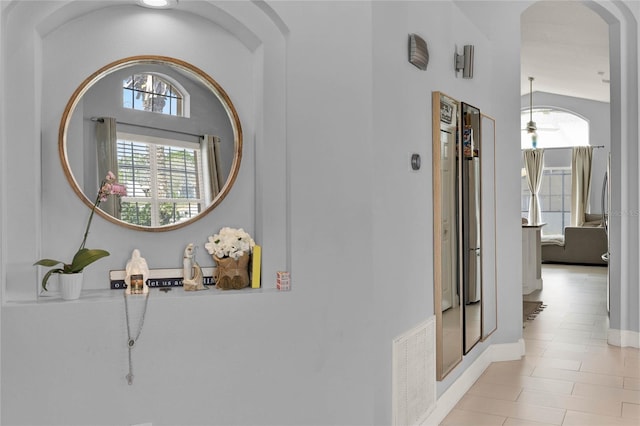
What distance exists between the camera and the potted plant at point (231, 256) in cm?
247

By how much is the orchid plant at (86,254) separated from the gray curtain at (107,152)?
0.14 ft

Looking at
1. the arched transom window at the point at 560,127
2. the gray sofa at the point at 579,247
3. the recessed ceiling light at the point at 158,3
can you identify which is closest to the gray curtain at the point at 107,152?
the recessed ceiling light at the point at 158,3

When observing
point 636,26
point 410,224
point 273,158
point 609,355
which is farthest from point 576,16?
point 273,158

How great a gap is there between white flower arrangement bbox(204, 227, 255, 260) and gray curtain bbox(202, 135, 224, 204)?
0.19 metres

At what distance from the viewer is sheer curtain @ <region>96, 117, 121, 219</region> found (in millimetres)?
2377

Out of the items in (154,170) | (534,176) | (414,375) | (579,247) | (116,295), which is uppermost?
(534,176)

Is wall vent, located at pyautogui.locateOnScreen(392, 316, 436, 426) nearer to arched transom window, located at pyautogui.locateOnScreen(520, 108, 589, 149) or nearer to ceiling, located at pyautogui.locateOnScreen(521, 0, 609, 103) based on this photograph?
ceiling, located at pyautogui.locateOnScreen(521, 0, 609, 103)

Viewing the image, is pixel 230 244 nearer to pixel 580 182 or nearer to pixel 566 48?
pixel 566 48

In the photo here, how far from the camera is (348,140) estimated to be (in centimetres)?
249

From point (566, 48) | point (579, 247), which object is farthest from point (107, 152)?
point (579, 247)

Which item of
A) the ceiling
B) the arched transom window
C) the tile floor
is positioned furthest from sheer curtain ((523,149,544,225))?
the tile floor

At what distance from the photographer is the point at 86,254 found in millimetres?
2189

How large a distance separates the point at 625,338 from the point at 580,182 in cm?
780

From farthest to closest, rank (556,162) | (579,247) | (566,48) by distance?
1. (556,162)
2. (579,247)
3. (566,48)
